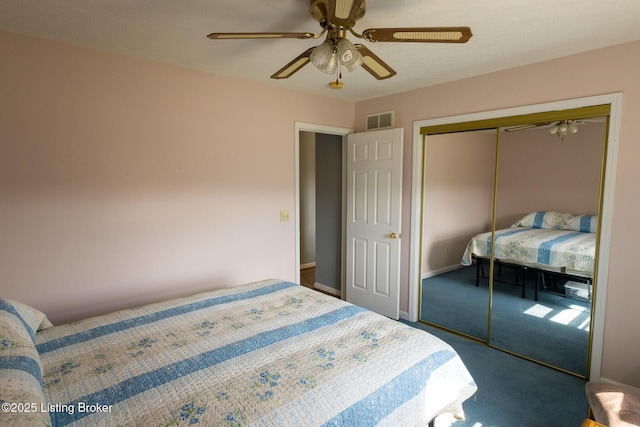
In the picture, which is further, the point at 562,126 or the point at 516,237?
the point at 516,237

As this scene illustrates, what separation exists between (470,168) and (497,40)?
3.85 ft

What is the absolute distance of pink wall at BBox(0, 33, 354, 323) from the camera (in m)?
2.13

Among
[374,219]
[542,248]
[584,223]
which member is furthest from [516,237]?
[374,219]

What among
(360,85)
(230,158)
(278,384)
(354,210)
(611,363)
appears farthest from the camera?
(354,210)

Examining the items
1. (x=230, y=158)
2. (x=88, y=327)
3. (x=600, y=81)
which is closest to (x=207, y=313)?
(x=88, y=327)

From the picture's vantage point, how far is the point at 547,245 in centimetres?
271

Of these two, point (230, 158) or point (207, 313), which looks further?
point (230, 158)

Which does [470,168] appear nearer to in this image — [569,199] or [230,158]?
[569,199]

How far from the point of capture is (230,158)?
2.99 metres

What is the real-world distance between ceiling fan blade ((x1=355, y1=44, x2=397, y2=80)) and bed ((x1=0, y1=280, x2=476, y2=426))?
1405 mm

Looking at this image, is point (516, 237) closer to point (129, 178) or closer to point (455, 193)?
point (455, 193)

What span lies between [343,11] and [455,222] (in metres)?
2.37

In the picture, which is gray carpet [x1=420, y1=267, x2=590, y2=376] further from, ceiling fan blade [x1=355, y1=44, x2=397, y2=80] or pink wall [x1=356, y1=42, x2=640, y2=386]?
ceiling fan blade [x1=355, y1=44, x2=397, y2=80]

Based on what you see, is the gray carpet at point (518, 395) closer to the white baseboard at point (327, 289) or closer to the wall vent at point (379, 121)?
the white baseboard at point (327, 289)
